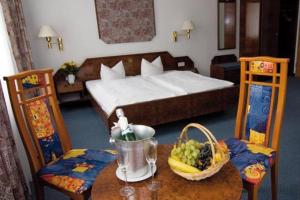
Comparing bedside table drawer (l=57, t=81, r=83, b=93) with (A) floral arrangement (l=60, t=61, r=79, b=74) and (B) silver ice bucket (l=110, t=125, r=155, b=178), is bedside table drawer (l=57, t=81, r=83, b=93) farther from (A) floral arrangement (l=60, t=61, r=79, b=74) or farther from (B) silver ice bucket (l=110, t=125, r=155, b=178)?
(B) silver ice bucket (l=110, t=125, r=155, b=178)

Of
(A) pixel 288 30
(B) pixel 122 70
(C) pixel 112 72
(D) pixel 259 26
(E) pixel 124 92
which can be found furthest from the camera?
(A) pixel 288 30

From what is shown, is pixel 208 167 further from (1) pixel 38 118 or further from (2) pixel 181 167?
(1) pixel 38 118

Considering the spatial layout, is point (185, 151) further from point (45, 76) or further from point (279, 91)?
point (45, 76)

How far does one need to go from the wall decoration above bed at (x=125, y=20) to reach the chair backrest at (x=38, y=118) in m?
3.08

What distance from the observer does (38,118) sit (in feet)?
5.62

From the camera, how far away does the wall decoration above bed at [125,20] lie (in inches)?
182

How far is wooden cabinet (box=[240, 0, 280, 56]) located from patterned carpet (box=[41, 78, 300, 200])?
1400 millimetres

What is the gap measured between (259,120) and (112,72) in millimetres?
3208

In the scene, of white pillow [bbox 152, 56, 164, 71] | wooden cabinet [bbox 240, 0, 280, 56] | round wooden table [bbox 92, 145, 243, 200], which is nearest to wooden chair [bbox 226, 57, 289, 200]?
round wooden table [bbox 92, 145, 243, 200]

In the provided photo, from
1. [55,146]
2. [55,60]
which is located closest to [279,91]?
[55,146]

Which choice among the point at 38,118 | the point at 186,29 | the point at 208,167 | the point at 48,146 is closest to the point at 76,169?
the point at 48,146

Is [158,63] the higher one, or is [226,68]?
[158,63]

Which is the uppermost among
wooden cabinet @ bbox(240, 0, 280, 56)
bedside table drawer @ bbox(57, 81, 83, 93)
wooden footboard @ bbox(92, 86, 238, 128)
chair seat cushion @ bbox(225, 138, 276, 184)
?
wooden cabinet @ bbox(240, 0, 280, 56)

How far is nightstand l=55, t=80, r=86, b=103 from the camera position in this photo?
14.1 feet
